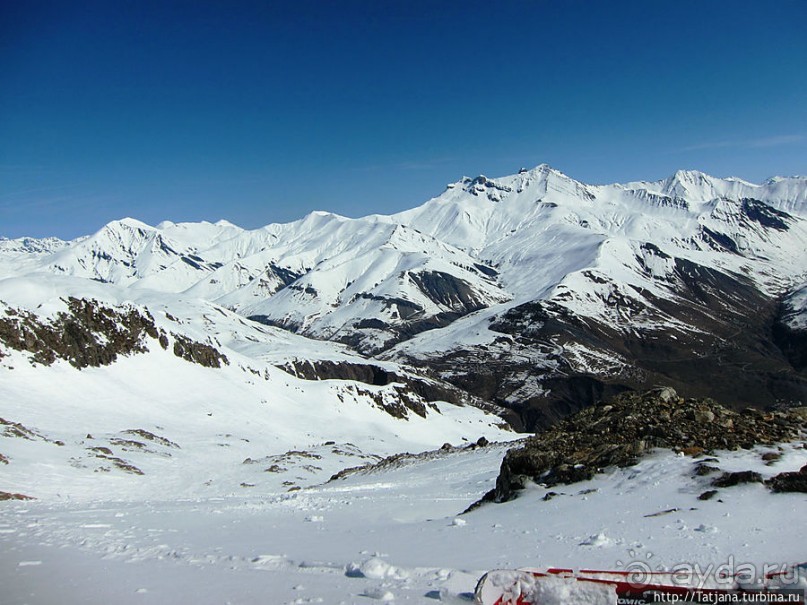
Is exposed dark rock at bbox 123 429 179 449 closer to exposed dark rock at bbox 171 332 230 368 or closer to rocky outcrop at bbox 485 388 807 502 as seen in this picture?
exposed dark rock at bbox 171 332 230 368

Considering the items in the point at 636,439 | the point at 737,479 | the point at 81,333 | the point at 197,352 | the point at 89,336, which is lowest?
the point at 737,479

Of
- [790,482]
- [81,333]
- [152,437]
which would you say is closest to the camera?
[790,482]

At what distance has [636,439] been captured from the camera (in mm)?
18703

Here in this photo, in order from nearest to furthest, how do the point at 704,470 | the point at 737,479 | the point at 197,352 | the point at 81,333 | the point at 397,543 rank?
the point at 397,543
the point at 737,479
the point at 704,470
the point at 81,333
the point at 197,352

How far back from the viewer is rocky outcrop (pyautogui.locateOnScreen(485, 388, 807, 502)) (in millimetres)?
17234

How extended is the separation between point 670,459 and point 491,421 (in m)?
110

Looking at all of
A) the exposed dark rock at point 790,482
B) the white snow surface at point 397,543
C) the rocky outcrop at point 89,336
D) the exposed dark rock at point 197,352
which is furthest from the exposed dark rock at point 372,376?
the exposed dark rock at point 790,482

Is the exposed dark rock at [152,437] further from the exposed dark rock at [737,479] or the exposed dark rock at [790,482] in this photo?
the exposed dark rock at [790,482]

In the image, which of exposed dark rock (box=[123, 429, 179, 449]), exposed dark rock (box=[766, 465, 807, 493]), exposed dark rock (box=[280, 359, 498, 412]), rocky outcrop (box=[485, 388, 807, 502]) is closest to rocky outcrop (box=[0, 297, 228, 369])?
exposed dark rock (box=[123, 429, 179, 449])

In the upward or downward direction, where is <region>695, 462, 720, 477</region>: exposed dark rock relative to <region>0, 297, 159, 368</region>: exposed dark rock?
downward

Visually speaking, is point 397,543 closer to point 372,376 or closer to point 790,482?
point 790,482

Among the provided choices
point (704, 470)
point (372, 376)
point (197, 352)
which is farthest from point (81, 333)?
point (372, 376)

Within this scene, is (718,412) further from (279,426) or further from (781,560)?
(279,426)

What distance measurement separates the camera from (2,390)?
56.3 m
